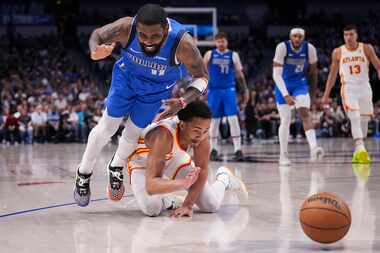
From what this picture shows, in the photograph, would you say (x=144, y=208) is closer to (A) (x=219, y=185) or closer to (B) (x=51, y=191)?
(A) (x=219, y=185)

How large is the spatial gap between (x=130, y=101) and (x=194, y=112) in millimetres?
851

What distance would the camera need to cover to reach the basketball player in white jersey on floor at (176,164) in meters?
4.85

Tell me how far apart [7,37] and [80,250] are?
22.1 m

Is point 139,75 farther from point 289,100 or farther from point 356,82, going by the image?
point 356,82

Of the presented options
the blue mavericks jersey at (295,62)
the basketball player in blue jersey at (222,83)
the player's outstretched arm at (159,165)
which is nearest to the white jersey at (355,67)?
the blue mavericks jersey at (295,62)

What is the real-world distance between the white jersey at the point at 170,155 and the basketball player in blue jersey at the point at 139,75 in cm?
9

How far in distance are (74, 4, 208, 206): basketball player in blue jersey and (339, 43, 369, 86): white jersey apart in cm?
500

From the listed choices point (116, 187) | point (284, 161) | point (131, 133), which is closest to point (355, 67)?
point (284, 161)

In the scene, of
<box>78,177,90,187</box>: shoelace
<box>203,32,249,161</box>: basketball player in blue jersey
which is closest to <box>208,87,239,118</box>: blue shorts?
<box>203,32,249,161</box>: basketball player in blue jersey

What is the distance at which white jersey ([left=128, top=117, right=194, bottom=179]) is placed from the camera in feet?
16.9

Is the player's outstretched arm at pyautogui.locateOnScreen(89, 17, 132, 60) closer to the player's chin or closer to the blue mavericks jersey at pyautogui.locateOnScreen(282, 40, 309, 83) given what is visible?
the player's chin

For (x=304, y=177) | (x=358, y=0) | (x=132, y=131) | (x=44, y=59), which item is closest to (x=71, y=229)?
(x=132, y=131)

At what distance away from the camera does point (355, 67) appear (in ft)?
32.7

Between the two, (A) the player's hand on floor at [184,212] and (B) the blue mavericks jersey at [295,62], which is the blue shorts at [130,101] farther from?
(B) the blue mavericks jersey at [295,62]
